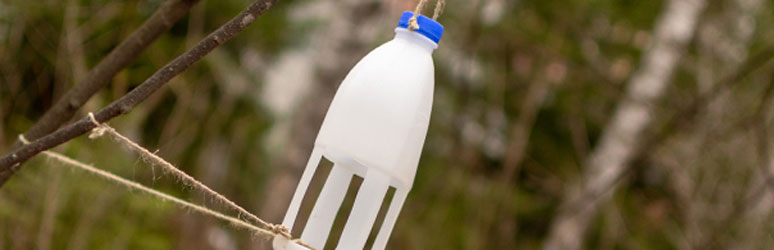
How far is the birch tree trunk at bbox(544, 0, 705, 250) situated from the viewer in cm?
257

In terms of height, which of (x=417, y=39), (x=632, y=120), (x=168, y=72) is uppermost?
(x=632, y=120)

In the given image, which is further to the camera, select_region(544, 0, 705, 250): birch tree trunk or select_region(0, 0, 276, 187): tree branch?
select_region(544, 0, 705, 250): birch tree trunk

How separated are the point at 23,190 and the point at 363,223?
1287 millimetres

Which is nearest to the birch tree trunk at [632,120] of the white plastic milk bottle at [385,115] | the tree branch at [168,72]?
the white plastic milk bottle at [385,115]

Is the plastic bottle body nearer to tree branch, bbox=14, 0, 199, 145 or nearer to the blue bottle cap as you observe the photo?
the blue bottle cap

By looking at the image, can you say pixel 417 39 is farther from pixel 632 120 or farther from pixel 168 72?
pixel 632 120

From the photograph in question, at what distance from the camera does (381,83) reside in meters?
0.60

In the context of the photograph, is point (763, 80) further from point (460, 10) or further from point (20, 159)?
point (20, 159)

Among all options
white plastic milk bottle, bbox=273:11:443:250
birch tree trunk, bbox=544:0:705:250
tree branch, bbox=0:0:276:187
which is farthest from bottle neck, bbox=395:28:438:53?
birch tree trunk, bbox=544:0:705:250

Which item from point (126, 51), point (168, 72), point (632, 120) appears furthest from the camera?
point (632, 120)

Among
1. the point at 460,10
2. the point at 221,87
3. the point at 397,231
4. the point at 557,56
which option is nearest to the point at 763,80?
the point at 557,56

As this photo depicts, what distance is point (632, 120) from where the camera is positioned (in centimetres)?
283

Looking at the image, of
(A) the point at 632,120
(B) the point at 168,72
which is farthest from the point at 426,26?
(A) the point at 632,120

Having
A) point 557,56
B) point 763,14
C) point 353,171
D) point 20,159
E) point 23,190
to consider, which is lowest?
point 23,190
